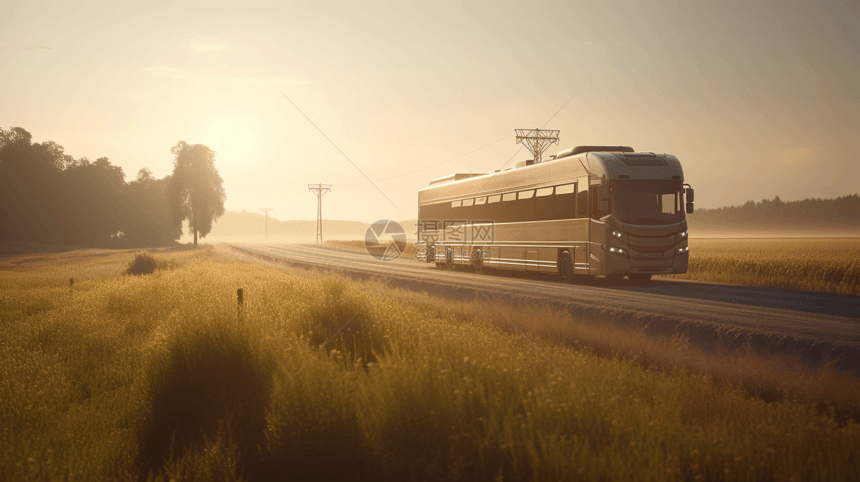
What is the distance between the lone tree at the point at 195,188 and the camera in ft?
219

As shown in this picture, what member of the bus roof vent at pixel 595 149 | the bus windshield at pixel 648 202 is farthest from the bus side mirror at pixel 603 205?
the bus roof vent at pixel 595 149

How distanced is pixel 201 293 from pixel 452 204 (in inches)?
599

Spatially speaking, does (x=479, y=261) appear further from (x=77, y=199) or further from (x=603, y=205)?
(x=77, y=199)

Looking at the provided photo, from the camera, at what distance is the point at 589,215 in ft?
55.6

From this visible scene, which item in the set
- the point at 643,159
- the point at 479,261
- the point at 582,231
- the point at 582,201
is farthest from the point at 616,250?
the point at 479,261

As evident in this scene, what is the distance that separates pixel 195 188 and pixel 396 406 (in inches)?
2728

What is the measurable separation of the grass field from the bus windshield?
21.2 feet

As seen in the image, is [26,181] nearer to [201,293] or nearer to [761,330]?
[201,293]

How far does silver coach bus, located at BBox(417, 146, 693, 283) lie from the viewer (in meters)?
16.1

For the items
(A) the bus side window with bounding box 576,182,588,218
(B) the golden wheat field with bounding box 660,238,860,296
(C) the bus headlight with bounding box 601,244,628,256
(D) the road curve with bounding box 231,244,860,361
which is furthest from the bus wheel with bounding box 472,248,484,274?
(C) the bus headlight with bounding box 601,244,628,256

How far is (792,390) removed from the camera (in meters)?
6.36

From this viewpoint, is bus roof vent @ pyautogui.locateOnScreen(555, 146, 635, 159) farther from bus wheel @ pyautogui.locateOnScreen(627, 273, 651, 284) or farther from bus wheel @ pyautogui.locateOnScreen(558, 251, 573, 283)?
bus wheel @ pyautogui.locateOnScreen(627, 273, 651, 284)

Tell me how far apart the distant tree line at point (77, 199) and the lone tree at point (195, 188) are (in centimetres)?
12

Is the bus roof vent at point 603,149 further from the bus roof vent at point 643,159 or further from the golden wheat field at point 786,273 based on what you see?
the golden wheat field at point 786,273
